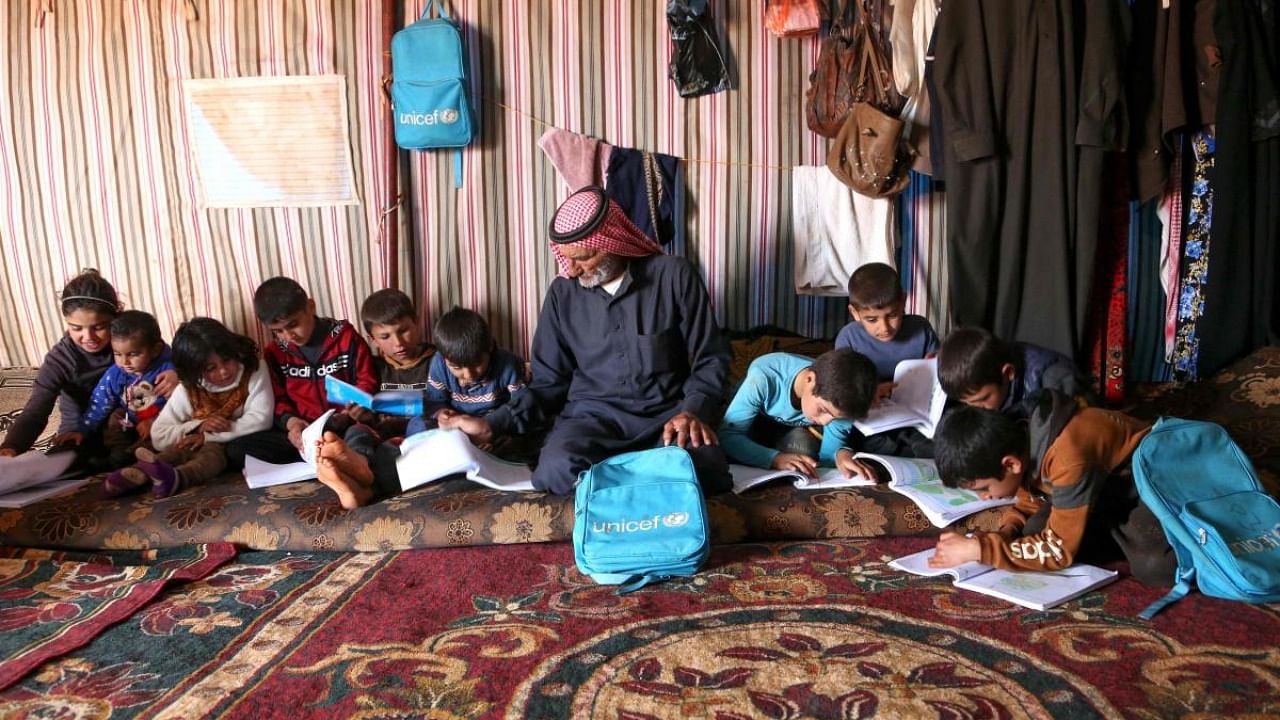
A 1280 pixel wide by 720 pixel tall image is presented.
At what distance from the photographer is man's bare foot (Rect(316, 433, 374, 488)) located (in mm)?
2674

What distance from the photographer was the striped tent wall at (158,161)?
386cm

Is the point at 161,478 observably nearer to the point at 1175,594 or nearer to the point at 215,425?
the point at 215,425

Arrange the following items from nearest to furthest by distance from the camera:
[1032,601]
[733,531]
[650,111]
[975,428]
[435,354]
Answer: [1032,601], [975,428], [733,531], [435,354], [650,111]

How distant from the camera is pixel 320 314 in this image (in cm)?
409

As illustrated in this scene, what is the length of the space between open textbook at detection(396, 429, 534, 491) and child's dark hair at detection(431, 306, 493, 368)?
33 centimetres

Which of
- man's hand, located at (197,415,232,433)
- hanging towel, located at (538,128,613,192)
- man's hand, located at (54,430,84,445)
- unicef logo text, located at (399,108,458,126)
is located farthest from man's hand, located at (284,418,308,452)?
hanging towel, located at (538,128,613,192)

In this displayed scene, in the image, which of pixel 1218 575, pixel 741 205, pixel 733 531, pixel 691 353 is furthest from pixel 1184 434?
pixel 741 205

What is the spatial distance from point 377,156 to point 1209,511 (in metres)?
3.21

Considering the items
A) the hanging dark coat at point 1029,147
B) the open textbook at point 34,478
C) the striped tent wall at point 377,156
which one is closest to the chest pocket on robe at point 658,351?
the striped tent wall at point 377,156

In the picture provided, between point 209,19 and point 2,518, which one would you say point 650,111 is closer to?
point 209,19

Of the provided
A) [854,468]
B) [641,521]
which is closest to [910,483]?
[854,468]

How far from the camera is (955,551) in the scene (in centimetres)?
223

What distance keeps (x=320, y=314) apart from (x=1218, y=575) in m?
3.43

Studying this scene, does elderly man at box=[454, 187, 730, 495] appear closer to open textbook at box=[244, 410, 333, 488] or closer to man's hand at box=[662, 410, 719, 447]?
man's hand at box=[662, 410, 719, 447]
